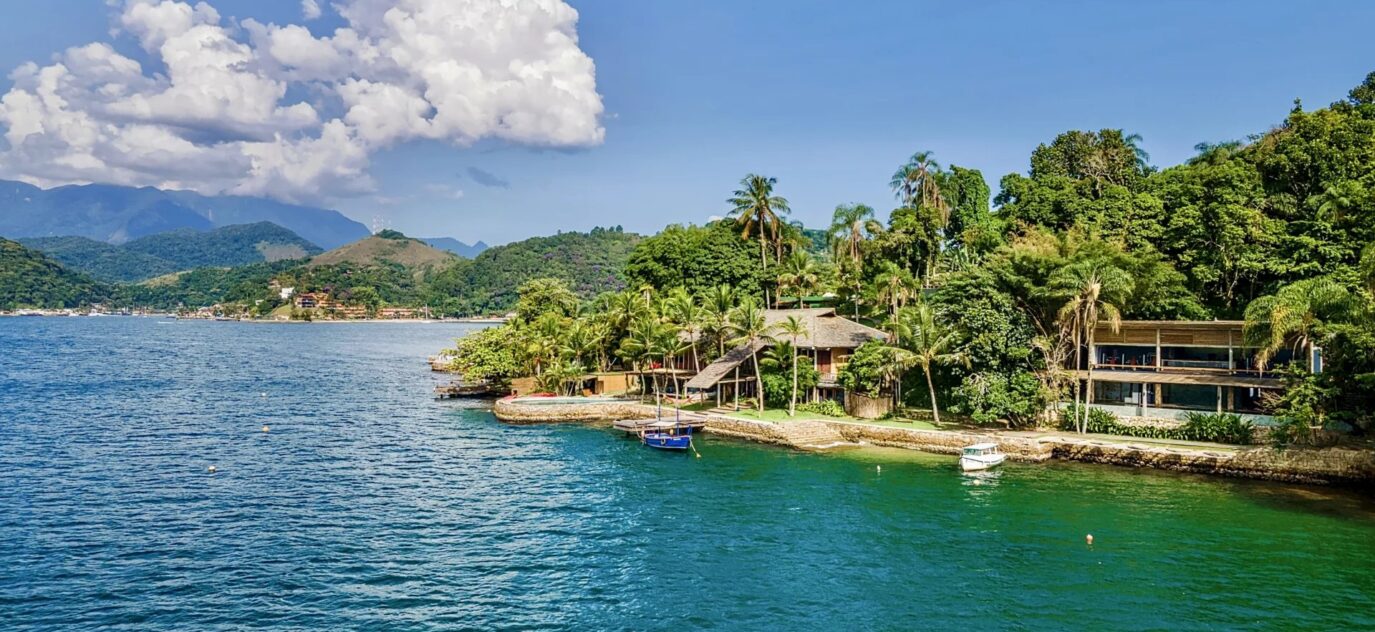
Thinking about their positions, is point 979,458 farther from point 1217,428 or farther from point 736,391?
point 736,391

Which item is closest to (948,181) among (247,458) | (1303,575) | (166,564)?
(1303,575)

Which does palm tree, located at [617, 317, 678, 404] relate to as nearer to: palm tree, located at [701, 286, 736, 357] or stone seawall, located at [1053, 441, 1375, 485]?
palm tree, located at [701, 286, 736, 357]

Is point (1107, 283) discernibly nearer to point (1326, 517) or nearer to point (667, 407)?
point (1326, 517)

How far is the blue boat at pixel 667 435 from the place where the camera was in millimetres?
49125

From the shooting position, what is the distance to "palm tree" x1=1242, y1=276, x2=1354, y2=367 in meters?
39.4

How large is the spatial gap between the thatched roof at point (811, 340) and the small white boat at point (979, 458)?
16.6 metres

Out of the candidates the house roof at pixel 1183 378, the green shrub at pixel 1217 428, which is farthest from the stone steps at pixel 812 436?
the green shrub at pixel 1217 428

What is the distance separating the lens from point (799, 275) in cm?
7856

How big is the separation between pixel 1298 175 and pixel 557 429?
2116 inches

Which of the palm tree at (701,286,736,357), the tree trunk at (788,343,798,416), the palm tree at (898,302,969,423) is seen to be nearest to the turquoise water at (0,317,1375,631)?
the palm tree at (898,302,969,423)

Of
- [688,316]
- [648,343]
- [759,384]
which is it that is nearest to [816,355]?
[759,384]

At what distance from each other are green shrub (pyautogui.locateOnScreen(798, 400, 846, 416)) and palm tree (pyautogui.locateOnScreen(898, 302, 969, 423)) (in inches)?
260

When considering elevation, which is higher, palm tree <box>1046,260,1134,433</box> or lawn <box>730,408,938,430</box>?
palm tree <box>1046,260,1134,433</box>

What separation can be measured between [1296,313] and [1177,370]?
808cm
